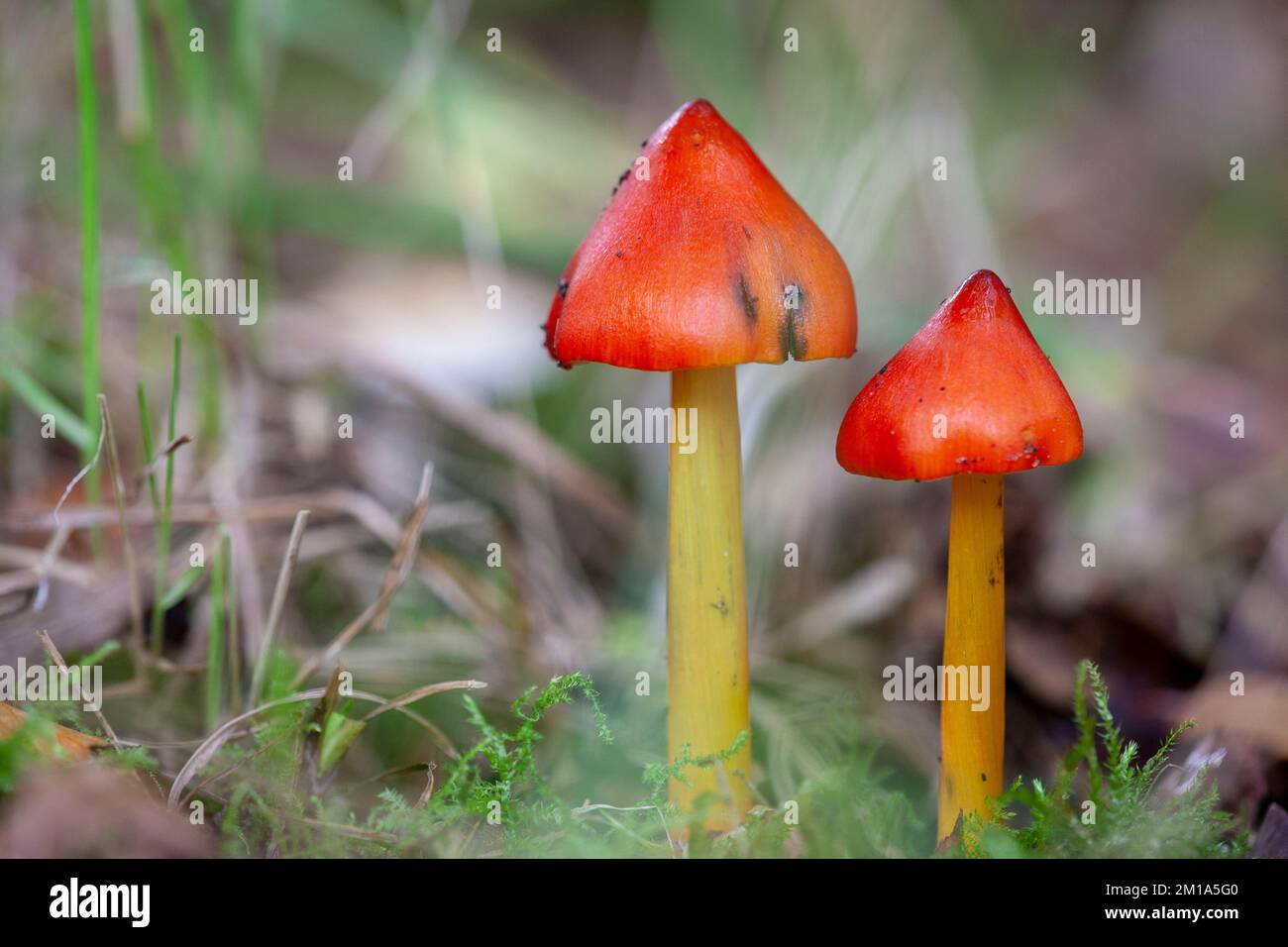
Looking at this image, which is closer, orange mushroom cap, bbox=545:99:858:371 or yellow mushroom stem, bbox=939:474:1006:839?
orange mushroom cap, bbox=545:99:858:371

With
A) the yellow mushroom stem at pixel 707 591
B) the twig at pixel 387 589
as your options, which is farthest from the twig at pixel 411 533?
the yellow mushroom stem at pixel 707 591

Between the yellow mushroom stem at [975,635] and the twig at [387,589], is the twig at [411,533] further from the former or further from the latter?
the yellow mushroom stem at [975,635]

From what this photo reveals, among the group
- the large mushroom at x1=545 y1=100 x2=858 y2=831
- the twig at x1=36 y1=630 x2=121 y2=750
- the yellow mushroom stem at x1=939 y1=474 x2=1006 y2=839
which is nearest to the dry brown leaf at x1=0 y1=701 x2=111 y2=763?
the twig at x1=36 y1=630 x2=121 y2=750

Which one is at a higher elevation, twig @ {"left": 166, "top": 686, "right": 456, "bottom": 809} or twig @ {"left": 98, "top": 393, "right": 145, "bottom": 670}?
twig @ {"left": 98, "top": 393, "right": 145, "bottom": 670}

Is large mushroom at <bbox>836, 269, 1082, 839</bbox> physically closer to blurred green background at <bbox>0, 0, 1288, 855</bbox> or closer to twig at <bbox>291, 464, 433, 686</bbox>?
blurred green background at <bbox>0, 0, 1288, 855</bbox>

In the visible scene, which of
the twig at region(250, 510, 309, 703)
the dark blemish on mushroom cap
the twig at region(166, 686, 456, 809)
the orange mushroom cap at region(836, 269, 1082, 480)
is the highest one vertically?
the dark blemish on mushroom cap
